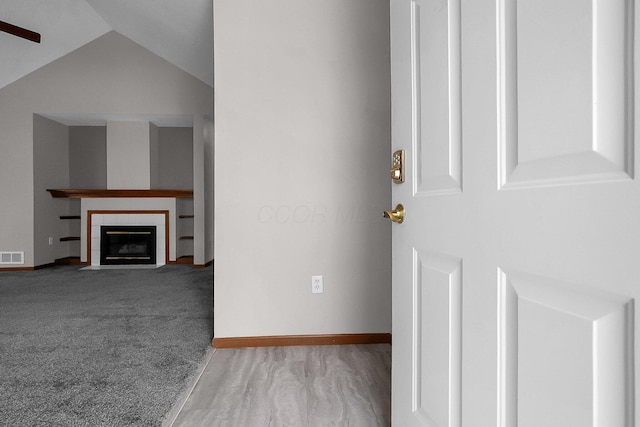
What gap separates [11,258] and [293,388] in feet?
17.6

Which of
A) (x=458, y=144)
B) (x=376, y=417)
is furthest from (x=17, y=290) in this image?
(x=458, y=144)

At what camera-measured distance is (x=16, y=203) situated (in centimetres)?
494

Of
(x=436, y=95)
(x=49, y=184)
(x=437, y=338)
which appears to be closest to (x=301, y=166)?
(x=436, y=95)

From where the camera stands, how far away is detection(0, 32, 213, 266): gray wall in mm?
4926

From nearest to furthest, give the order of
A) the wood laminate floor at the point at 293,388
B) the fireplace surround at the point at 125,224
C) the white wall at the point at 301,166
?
the wood laminate floor at the point at 293,388 → the white wall at the point at 301,166 → the fireplace surround at the point at 125,224

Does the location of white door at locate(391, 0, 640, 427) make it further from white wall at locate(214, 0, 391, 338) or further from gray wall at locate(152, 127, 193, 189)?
gray wall at locate(152, 127, 193, 189)

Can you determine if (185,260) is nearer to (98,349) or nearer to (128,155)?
(128,155)

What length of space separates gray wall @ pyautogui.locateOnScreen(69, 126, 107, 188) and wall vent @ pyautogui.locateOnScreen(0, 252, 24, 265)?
1374 millimetres

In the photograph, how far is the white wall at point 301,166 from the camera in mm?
2166

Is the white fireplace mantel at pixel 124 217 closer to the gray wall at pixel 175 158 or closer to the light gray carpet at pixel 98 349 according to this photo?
the gray wall at pixel 175 158

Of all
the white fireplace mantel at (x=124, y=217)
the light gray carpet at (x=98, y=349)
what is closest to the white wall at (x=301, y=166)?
the light gray carpet at (x=98, y=349)

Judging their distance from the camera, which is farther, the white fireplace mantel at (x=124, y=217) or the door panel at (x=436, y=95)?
the white fireplace mantel at (x=124, y=217)

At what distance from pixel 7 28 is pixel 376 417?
502 centimetres

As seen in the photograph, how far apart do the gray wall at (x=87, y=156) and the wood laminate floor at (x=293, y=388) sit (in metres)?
5.21
